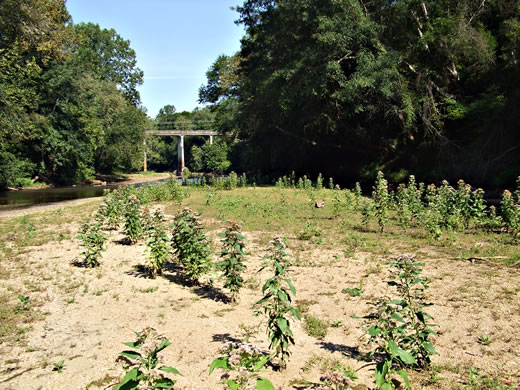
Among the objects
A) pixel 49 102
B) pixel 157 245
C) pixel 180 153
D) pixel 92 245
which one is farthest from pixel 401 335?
pixel 180 153

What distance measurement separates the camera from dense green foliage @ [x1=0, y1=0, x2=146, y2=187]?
2798 cm

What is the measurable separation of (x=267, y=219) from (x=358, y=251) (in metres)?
4.47

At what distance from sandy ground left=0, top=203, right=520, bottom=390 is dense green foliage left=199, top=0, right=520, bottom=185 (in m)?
14.7

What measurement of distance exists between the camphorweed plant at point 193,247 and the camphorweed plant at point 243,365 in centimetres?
368

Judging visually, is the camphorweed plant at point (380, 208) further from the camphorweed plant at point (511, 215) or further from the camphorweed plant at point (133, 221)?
the camphorweed plant at point (133, 221)

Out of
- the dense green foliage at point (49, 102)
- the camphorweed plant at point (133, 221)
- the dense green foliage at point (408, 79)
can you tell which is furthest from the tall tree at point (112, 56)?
the camphorweed plant at point (133, 221)

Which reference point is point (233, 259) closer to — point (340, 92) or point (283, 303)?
point (283, 303)

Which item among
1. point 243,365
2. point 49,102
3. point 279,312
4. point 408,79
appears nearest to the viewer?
point 243,365

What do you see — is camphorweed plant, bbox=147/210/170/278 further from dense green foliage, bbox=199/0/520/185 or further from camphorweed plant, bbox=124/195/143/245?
dense green foliage, bbox=199/0/520/185

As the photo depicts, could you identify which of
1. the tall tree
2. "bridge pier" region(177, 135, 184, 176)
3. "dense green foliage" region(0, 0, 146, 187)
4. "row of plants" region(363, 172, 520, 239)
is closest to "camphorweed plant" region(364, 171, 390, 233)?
"row of plants" region(363, 172, 520, 239)

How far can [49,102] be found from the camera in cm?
3334

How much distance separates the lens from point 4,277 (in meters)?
7.46

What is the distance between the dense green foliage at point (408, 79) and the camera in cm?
2005

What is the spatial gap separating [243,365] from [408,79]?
2233cm
